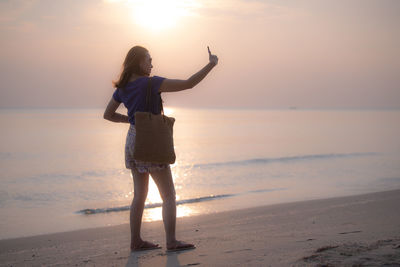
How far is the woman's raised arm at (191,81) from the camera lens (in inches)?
132

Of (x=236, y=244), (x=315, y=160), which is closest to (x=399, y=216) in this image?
(x=236, y=244)

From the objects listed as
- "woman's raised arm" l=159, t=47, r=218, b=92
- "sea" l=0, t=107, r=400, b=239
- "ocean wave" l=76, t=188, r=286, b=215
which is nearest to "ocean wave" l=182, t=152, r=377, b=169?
"sea" l=0, t=107, r=400, b=239

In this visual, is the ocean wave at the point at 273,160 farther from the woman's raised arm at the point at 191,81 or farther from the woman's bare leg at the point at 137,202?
the woman's raised arm at the point at 191,81

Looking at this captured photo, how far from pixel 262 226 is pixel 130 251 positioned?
188cm

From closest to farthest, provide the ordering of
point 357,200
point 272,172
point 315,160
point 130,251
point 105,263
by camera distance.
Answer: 1. point 105,263
2. point 130,251
3. point 357,200
4. point 272,172
5. point 315,160

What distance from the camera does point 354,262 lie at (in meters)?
3.05

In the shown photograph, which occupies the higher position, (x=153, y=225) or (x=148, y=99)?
(x=148, y=99)

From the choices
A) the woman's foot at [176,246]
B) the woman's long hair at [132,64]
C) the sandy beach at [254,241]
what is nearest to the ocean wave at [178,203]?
the sandy beach at [254,241]

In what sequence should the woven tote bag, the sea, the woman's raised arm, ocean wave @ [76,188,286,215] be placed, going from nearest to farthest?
1. the woman's raised arm
2. the woven tote bag
3. the sea
4. ocean wave @ [76,188,286,215]

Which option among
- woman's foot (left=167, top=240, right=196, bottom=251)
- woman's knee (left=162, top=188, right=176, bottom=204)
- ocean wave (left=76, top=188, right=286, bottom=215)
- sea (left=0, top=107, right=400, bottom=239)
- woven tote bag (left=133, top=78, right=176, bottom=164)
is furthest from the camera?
ocean wave (left=76, top=188, right=286, bottom=215)

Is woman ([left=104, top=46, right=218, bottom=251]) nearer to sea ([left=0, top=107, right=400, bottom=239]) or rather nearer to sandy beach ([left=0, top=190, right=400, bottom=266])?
sandy beach ([left=0, top=190, right=400, bottom=266])

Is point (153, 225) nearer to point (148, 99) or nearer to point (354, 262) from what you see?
point (148, 99)

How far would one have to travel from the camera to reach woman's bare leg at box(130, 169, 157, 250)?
3879mm

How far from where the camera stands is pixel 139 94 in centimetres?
362
